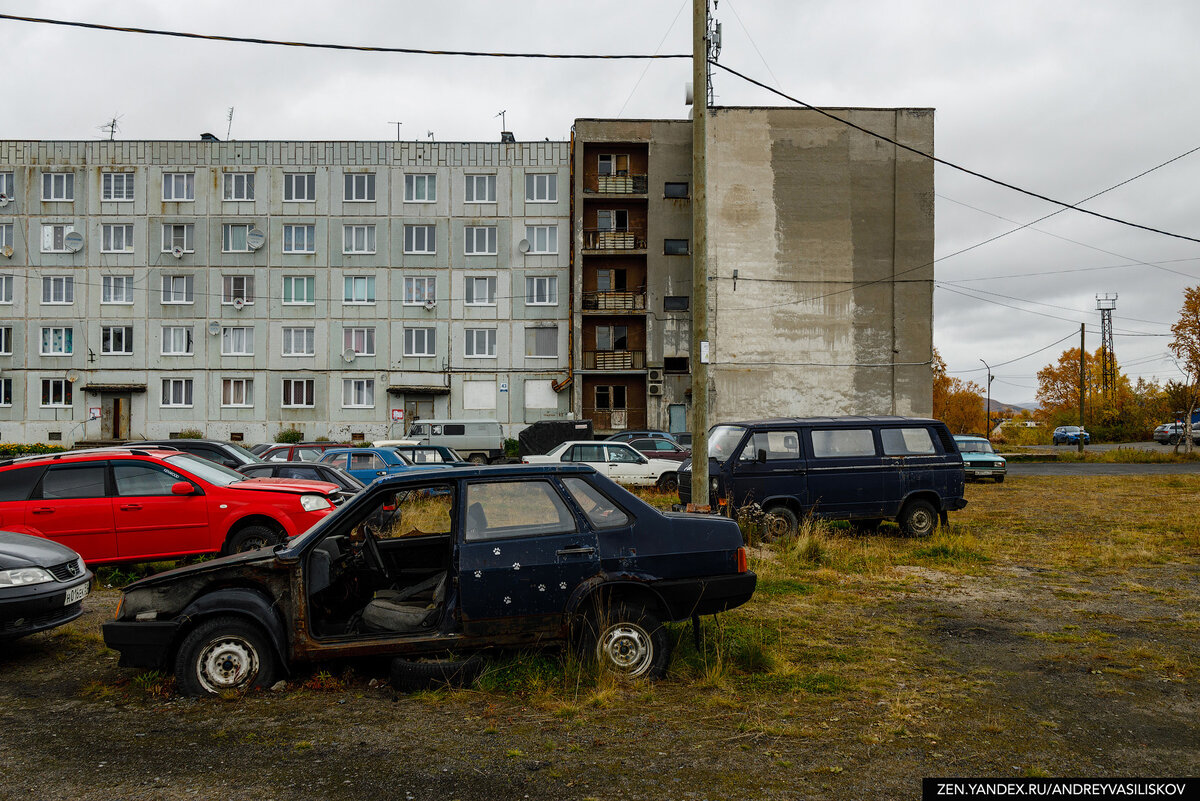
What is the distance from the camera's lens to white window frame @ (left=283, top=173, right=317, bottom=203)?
144 ft

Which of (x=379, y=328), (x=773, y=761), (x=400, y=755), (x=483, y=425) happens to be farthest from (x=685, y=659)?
(x=379, y=328)

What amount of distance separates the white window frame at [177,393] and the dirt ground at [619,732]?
40148 millimetres

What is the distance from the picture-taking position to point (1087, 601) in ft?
28.4

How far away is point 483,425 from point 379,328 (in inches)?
462

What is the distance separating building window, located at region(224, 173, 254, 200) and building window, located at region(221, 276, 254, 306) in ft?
14.7

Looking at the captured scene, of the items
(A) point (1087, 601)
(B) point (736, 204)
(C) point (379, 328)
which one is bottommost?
(A) point (1087, 601)

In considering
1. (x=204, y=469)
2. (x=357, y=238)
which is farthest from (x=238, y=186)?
(x=204, y=469)

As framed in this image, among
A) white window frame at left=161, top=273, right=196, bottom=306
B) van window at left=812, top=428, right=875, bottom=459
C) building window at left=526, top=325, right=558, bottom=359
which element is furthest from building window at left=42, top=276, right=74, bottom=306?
van window at left=812, top=428, right=875, bottom=459

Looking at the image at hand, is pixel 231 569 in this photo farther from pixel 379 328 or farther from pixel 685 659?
pixel 379 328

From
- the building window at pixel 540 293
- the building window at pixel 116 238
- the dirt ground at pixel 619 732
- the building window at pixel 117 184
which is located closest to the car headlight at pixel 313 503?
the dirt ground at pixel 619 732

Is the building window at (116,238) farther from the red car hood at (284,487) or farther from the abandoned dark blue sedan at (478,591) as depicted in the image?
the abandoned dark blue sedan at (478,591)

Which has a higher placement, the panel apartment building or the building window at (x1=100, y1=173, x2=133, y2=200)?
the building window at (x1=100, y1=173, x2=133, y2=200)

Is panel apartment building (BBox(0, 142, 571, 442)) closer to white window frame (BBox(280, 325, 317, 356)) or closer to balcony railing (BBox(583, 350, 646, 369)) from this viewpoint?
white window frame (BBox(280, 325, 317, 356))

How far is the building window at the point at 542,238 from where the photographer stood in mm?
44625
